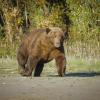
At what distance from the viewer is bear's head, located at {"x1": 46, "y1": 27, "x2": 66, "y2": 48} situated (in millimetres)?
14258

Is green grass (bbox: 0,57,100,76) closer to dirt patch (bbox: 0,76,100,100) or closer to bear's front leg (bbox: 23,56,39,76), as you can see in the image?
bear's front leg (bbox: 23,56,39,76)

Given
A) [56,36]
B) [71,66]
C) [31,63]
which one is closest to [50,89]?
[31,63]

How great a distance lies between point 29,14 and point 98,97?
17.5 meters

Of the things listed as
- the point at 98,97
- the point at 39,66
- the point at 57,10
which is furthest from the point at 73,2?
the point at 98,97

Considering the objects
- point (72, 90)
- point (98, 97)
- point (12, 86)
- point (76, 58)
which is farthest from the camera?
point (76, 58)

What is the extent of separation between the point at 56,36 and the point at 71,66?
4490 millimetres

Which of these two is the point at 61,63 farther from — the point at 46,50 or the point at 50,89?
the point at 50,89

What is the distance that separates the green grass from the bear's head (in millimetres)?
2120

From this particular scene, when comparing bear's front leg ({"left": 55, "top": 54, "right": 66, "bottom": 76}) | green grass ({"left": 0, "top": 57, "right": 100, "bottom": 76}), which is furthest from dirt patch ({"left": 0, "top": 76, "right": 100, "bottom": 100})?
green grass ({"left": 0, "top": 57, "right": 100, "bottom": 76})

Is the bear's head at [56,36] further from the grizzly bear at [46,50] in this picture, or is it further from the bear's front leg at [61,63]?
the bear's front leg at [61,63]

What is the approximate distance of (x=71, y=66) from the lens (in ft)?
61.7

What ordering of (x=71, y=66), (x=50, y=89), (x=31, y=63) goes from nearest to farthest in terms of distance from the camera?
(x=50, y=89) → (x=31, y=63) → (x=71, y=66)

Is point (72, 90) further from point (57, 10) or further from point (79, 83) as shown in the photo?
point (57, 10)

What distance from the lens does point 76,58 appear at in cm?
2155
